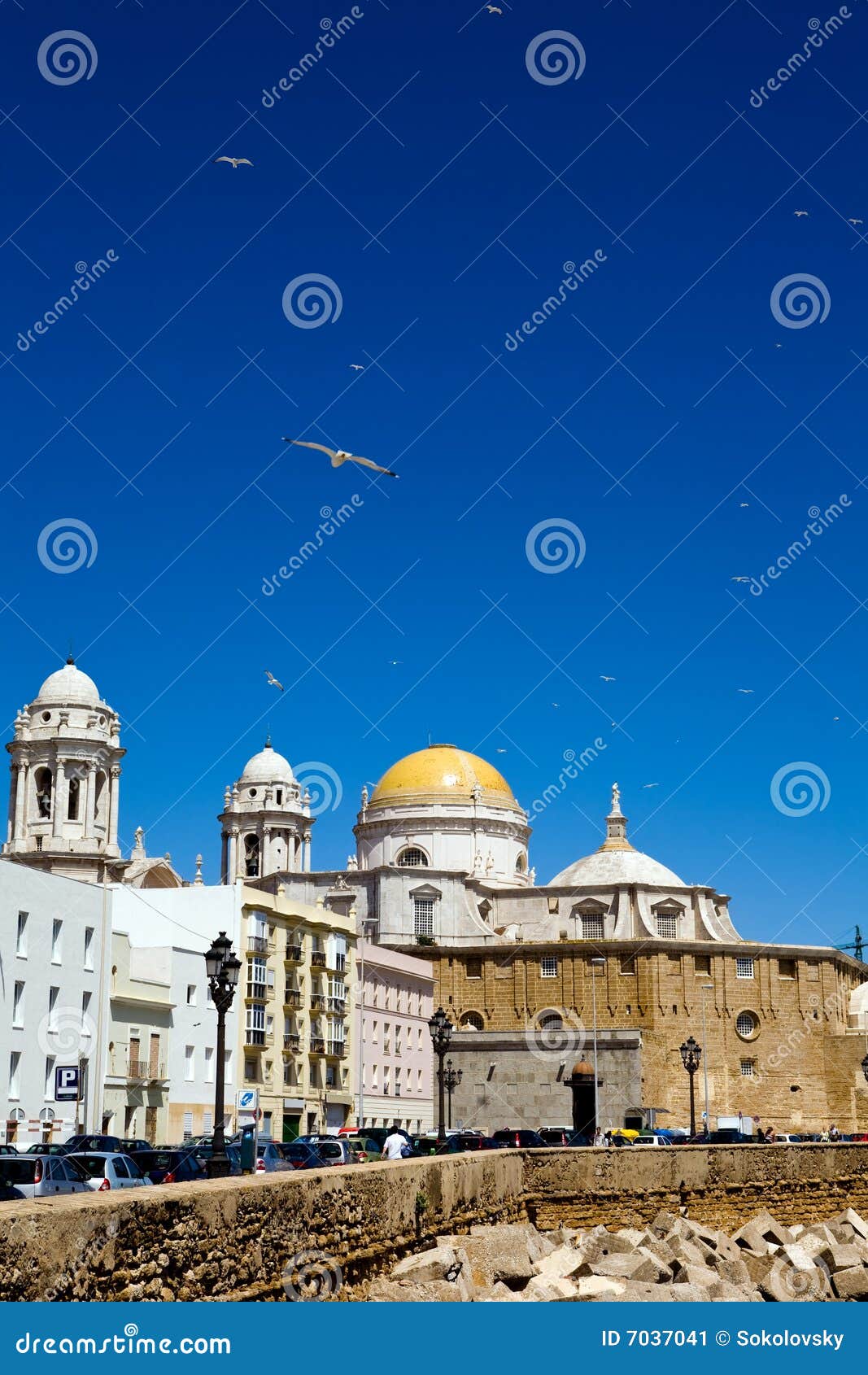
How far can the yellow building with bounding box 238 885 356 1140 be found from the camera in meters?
56.2

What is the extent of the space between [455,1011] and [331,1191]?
71090 millimetres

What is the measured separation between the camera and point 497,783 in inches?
3792

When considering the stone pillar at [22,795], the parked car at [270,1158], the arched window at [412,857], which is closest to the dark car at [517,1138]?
the parked car at [270,1158]

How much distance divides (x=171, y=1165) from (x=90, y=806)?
172 feet

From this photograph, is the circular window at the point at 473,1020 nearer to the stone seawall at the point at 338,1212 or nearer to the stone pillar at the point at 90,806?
the stone pillar at the point at 90,806

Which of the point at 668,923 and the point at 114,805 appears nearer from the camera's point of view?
the point at 114,805

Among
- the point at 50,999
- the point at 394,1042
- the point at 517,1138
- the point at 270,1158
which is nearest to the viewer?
the point at 270,1158

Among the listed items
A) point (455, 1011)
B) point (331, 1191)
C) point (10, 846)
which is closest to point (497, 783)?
point (455, 1011)

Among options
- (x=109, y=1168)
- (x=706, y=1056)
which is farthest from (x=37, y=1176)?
(x=706, y=1056)

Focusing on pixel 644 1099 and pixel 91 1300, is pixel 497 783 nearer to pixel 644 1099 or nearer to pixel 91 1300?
pixel 644 1099

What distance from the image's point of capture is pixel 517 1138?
44281mm

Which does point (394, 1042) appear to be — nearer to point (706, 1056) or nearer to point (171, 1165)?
point (706, 1056)

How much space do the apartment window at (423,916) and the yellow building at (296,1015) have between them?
69.2ft

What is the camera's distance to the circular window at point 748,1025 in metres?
83.7
